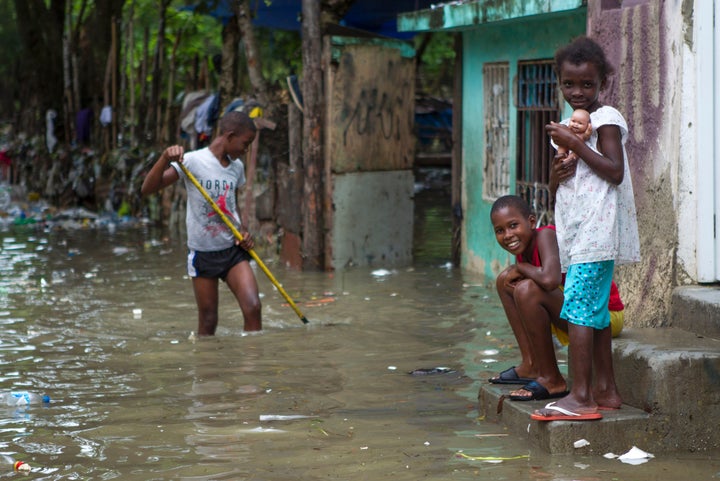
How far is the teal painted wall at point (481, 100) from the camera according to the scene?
9070mm

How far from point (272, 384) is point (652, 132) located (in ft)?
7.87

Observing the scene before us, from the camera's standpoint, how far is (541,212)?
359 inches

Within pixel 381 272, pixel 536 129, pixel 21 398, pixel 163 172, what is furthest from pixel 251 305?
pixel 381 272

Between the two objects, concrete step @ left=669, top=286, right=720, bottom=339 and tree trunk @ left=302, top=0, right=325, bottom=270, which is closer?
concrete step @ left=669, top=286, right=720, bottom=339

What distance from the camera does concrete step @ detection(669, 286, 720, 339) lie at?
4.83 meters

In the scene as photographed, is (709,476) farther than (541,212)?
No

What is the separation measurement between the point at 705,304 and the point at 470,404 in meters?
1.24

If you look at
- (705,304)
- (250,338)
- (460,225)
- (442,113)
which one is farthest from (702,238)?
(442,113)

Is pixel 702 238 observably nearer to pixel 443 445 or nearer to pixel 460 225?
pixel 443 445

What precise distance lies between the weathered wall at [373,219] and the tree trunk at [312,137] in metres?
0.16

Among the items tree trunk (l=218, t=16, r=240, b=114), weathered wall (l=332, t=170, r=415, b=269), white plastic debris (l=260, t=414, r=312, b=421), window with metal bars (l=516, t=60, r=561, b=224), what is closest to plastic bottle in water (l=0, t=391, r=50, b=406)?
white plastic debris (l=260, t=414, r=312, b=421)

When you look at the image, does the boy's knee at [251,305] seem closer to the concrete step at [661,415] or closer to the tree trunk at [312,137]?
the concrete step at [661,415]

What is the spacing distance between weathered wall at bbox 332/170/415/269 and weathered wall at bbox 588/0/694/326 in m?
5.14

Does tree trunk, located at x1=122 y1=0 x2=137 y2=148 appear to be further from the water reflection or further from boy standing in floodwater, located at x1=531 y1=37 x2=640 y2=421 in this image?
boy standing in floodwater, located at x1=531 y1=37 x2=640 y2=421
